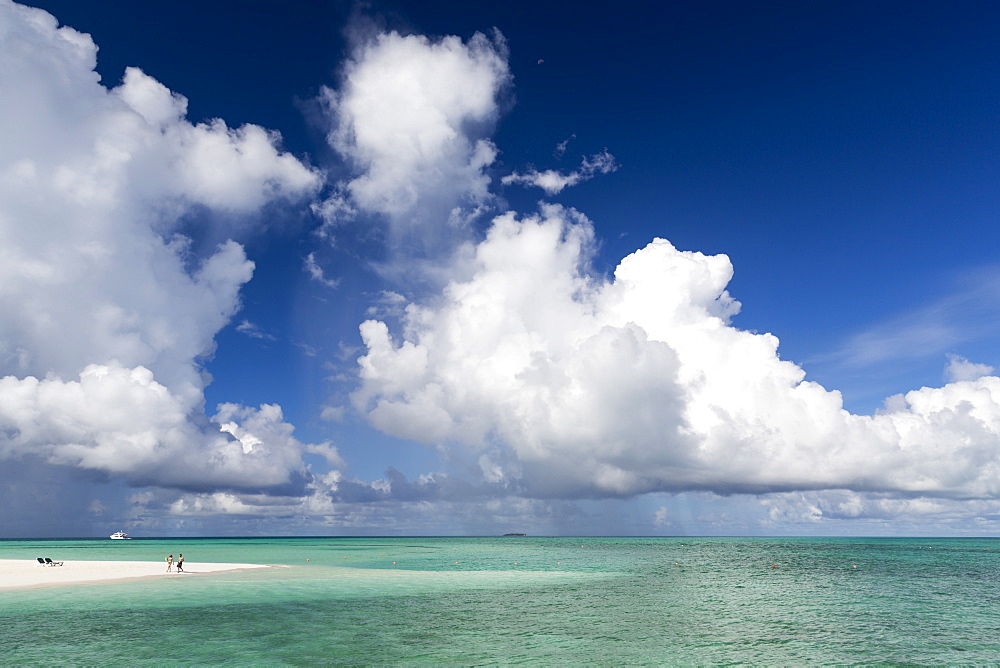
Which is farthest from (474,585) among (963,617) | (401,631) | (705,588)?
(963,617)

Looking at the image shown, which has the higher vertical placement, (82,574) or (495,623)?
(495,623)

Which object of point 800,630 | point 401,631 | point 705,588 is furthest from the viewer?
point 705,588

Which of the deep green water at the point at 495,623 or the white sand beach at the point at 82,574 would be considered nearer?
the deep green water at the point at 495,623

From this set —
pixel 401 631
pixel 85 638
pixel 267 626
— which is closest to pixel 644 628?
pixel 401 631

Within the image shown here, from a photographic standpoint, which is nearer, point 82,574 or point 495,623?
point 495,623

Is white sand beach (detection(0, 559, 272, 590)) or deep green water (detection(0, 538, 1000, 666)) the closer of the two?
deep green water (detection(0, 538, 1000, 666))

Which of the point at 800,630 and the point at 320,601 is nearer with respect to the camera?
the point at 800,630

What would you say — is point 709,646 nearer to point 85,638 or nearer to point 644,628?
point 644,628

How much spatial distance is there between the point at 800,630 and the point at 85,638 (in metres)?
45.0

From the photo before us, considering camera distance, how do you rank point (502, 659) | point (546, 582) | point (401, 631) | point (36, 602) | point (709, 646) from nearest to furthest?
point (502, 659) < point (709, 646) < point (401, 631) < point (36, 602) < point (546, 582)

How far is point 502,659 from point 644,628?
1352cm

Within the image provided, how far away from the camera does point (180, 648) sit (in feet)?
109

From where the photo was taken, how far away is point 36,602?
4972 cm

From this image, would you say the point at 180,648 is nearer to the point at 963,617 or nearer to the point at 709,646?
the point at 709,646
